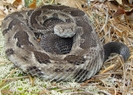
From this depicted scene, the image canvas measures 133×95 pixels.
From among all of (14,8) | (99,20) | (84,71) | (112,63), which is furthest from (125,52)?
(14,8)

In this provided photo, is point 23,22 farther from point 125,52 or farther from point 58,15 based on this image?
point 125,52

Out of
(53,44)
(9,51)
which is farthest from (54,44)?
(9,51)

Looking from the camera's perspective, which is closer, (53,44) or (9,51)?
(9,51)

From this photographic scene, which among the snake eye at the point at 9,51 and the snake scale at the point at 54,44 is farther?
the snake eye at the point at 9,51

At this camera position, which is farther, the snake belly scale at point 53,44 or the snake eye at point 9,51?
the snake eye at point 9,51

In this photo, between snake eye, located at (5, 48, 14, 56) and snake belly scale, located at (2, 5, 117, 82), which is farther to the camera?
snake eye, located at (5, 48, 14, 56)

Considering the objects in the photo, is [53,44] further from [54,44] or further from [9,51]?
[9,51]
